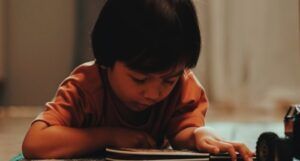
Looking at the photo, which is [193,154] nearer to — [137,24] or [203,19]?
[137,24]

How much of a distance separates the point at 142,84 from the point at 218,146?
131 mm

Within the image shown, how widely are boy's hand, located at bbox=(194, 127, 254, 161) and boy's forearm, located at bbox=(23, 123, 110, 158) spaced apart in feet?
0.49

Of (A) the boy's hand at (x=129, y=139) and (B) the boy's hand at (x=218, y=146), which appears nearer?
(B) the boy's hand at (x=218, y=146)

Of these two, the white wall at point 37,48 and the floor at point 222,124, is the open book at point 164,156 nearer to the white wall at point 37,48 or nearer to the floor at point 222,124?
the floor at point 222,124

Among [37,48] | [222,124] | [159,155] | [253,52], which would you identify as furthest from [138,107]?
[253,52]

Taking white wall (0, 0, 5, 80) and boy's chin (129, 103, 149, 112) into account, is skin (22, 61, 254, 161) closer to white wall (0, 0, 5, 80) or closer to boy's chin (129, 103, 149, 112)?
boy's chin (129, 103, 149, 112)

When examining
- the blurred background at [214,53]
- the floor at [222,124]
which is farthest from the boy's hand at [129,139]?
the blurred background at [214,53]

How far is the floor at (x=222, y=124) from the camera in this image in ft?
4.40

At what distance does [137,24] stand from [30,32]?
122 centimetres

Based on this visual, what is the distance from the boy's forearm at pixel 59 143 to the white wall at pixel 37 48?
44.1 inches

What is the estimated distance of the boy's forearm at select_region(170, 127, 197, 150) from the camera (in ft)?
3.02

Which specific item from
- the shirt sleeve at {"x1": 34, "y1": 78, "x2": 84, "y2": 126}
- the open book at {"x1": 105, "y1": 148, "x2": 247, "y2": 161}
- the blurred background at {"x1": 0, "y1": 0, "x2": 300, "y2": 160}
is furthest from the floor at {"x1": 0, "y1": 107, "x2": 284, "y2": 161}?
the open book at {"x1": 105, "y1": 148, "x2": 247, "y2": 161}

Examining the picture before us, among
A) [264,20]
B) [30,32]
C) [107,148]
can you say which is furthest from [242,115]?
[107,148]

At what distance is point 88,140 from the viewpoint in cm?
90
